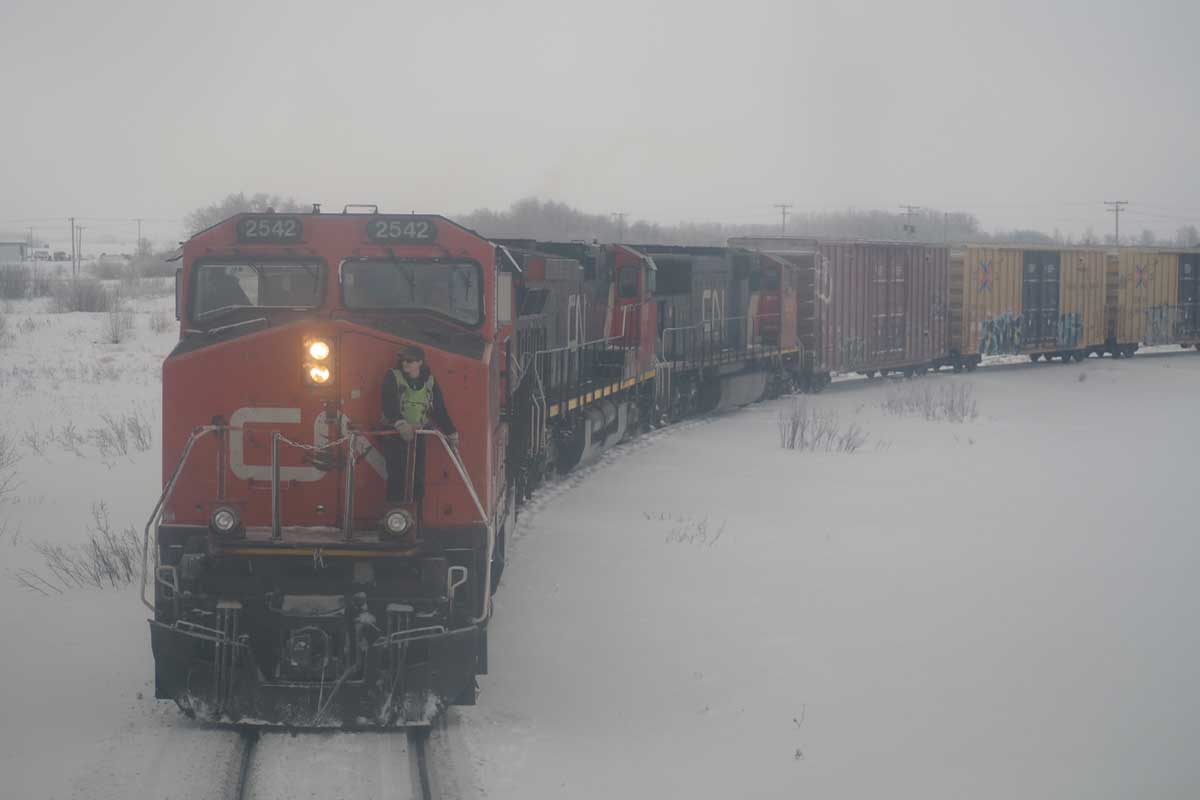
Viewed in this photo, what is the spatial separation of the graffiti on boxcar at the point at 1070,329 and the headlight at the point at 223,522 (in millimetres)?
35838

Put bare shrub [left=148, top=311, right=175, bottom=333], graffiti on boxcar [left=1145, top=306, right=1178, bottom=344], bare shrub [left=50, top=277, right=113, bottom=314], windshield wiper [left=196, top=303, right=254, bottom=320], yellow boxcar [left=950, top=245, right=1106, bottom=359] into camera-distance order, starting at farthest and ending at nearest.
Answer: bare shrub [left=50, top=277, right=113, bottom=314], graffiti on boxcar [left=1145, top=306, right=1178, bottom=344], bare shrub [left=148, top=311, right=175, bottom=333], yellow boxcar [left=950, top=245, right=1106, bottom=359], windshield wiper [left=196, top=303, right=254, bottom=320]

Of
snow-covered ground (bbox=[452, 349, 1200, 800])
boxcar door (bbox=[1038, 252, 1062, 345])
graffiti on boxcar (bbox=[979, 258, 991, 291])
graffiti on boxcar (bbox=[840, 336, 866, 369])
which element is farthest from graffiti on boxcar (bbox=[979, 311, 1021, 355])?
snow-covered ground (bbox=[452, 349, 1200, 800])

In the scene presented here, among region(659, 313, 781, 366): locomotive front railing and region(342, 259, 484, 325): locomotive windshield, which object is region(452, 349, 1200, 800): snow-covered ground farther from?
region(659, 313, 781, 366): locomotive front railing

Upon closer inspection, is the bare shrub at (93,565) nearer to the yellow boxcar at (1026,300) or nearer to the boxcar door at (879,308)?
the boxcar door at (879,308)

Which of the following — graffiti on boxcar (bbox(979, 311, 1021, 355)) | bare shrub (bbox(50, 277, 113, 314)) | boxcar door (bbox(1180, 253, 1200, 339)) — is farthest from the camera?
bare shrub (bbox(50, 277, 113, 314))

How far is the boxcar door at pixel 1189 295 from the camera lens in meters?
44.3

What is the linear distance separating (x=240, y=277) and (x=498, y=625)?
3.65 meters

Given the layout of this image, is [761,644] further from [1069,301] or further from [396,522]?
[1069,301]

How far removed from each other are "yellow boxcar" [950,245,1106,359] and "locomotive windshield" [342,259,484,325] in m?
29.3

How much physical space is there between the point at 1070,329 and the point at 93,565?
114ft

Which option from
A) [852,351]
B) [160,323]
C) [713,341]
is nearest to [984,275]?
[852,351]

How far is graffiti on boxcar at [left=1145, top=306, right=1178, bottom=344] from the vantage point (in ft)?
141

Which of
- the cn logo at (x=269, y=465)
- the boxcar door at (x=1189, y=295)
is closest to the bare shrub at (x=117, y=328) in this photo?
the cn logo at (x=269, y=465)

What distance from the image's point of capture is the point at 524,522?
14.5m
